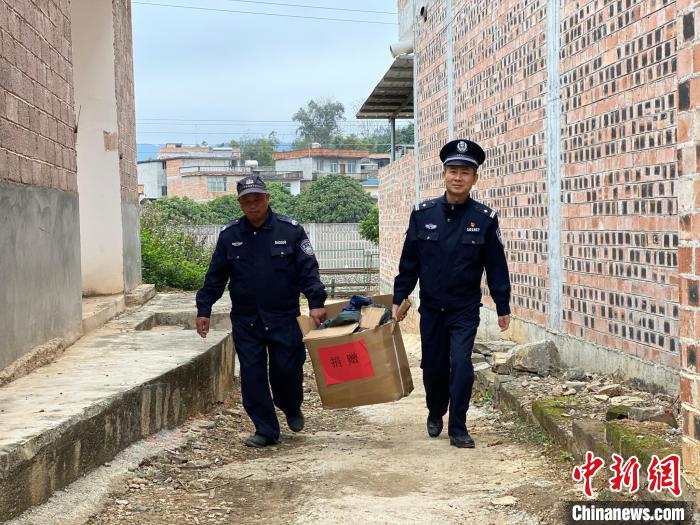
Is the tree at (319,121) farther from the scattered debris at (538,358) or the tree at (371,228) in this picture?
the scattered debris at (538,358)

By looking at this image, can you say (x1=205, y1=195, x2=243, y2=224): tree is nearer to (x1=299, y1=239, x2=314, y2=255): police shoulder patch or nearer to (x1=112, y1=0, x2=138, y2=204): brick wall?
(x1=112, y1=0, x2=138, y2=204): brick wall

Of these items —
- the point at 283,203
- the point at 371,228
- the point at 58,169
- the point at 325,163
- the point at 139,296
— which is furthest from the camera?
the point at 325,163

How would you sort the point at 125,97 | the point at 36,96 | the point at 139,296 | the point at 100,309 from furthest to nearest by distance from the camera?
the point at 125,97, the point at 139,296, the point at 100,309, the point at 36,96

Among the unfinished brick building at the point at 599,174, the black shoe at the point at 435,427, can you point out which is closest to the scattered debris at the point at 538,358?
the unfinished brick building at the point at 599,174

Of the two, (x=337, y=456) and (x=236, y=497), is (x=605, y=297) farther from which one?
(x=236, y=497)

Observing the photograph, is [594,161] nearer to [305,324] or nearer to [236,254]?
[305,324]

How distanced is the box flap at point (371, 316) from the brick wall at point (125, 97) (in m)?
5.29

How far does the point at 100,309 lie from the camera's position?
8930 mm

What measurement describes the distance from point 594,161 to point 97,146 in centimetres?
569

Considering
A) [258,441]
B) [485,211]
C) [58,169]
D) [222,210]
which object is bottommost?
[258,441]

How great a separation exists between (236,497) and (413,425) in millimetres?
2328

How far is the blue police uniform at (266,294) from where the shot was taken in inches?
239

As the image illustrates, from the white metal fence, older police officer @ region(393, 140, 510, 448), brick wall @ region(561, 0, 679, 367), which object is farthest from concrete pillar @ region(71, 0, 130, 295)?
the white metal fence

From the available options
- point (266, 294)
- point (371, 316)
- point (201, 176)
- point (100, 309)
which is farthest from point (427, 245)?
point (201, 176)
